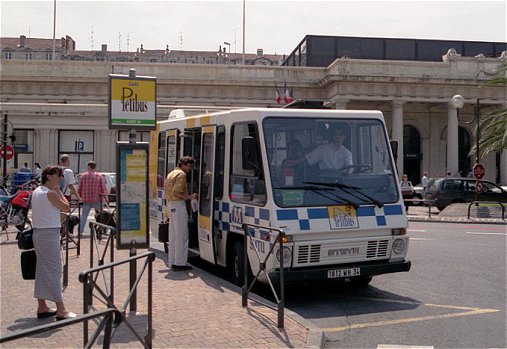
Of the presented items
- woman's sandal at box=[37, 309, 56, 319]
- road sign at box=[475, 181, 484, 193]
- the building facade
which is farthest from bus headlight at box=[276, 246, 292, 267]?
the building facade

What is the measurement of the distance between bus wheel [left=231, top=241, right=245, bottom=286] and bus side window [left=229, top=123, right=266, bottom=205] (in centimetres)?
71

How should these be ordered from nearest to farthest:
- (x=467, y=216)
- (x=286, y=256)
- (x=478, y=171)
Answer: (x=286, y=256) → (x=467, y=216) → (x=478, y=171)

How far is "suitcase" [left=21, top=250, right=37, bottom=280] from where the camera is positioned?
7160mm

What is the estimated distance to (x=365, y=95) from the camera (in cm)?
4947

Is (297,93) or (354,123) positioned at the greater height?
(297,93)

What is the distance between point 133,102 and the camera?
785cm

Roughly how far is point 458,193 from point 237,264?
20895 mm

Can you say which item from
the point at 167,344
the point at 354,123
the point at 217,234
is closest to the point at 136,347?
the point at 167,344

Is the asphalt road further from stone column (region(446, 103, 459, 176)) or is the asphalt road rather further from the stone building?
the stone building

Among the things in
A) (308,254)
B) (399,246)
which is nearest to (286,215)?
(308,254)

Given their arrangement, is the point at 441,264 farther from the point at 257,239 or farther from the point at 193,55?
the point at 193,55

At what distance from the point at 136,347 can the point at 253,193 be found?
340 cm

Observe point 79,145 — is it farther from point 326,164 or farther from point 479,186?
point 326,164

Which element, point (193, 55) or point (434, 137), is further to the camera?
point (193, 55)
